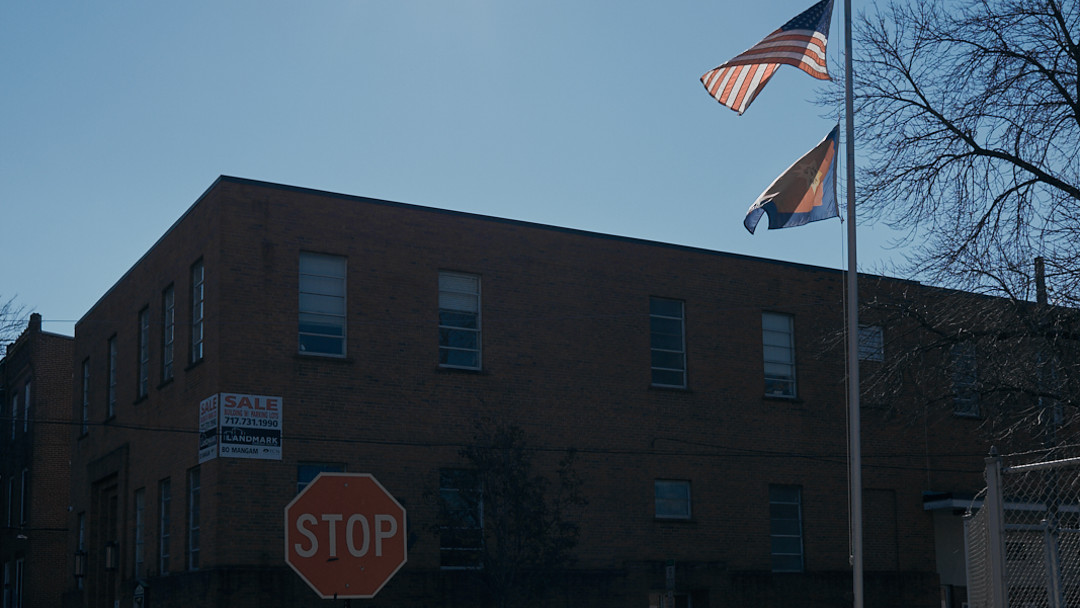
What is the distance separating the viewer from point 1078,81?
18.5m

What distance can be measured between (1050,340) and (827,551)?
14.5 meters

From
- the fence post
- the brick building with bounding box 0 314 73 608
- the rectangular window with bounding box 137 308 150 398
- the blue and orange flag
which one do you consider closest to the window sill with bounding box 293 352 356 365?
the rectangular window with bounding box 137 308 150 398

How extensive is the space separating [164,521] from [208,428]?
4.27 m

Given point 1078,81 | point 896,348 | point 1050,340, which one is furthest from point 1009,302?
point 896,348

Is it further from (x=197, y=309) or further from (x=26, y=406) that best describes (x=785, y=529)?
(x=26, y=406)

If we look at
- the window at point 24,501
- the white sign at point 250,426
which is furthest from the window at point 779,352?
the window at point 24,501

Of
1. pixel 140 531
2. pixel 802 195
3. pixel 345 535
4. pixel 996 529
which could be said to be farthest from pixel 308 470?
pixel 996 529

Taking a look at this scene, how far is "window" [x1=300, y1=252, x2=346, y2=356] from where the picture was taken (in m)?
26.7

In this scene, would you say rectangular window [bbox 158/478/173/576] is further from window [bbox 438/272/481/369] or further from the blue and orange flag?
the blue and orange flag

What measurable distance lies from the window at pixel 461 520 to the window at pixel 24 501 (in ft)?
81.8

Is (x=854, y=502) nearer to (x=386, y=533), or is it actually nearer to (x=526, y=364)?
(x=386, y=533)

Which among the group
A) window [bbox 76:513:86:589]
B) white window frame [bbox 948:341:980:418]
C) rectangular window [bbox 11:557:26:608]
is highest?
white window frame [bbox 948:341:980:418]

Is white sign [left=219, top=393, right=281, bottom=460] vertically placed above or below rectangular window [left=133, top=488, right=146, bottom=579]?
above

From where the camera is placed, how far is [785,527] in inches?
1278
